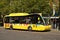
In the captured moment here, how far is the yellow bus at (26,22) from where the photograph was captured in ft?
102

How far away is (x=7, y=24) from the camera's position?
125ft

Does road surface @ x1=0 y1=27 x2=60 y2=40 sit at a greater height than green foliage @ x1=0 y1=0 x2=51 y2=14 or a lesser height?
lesser

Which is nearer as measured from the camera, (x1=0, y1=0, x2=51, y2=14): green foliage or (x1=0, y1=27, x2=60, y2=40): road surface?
(x1=0, y1=27, x2=60, y2=40): road surface

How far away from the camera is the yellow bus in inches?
1218

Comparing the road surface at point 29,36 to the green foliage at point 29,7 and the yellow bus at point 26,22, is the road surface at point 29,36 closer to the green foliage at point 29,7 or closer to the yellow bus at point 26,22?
the yellow bus at point 26,22

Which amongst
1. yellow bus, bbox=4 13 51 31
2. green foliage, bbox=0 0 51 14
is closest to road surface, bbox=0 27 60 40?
yellow bus, bbox=4 13 51 31

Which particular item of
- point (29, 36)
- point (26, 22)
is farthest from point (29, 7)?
point (29, 36)

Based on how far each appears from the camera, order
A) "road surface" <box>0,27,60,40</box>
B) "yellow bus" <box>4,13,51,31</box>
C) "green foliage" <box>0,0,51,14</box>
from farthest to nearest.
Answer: "green foliage" <box>0,0,51,14</box> < "yellow bus" <box>4,13,51,31</box> < "road surface" <box>0,27,60,40</box>

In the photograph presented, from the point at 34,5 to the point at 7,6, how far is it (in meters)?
8.61

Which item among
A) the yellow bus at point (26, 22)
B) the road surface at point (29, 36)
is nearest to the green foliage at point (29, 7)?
the yellow bus at point (26, 22)

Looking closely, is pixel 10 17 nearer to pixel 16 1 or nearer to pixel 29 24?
pixel 29 24

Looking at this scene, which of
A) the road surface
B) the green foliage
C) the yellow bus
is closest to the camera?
the road surface

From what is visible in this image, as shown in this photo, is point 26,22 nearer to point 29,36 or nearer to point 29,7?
point 29,36

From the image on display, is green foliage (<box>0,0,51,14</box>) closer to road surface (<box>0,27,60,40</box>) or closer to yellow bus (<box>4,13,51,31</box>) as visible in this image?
yellow bus (<box>4,13,51,31</box>)
